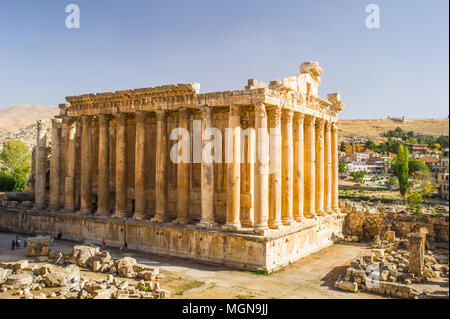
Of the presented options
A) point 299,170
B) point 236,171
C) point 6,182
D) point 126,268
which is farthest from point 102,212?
point 6,182

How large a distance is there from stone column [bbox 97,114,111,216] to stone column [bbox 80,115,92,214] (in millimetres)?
1361

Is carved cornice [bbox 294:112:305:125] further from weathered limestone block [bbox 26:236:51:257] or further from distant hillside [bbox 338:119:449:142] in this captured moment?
distant hillside [bbox 338:119:449:142]

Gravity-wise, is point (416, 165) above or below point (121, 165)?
below

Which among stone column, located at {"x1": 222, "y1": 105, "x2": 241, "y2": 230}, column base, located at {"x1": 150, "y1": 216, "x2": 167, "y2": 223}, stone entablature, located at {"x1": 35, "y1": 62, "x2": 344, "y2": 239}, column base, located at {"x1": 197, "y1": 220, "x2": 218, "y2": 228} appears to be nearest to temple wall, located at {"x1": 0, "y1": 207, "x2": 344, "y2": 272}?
column base, located at {"x1": 197, "y1": 220, "x2": 218, "y2": 228}

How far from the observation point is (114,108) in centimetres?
2456

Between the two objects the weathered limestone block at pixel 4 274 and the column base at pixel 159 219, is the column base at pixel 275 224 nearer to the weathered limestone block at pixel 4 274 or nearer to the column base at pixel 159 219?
the column base at pixel 159 219

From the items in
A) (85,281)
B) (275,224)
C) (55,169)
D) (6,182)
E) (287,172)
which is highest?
(55,169)

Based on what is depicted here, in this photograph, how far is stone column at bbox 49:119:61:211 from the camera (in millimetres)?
27609

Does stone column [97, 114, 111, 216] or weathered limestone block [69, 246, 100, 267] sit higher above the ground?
stone column [97, 114, 111, 216]

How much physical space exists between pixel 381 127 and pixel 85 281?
542 feet

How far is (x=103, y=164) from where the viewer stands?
25141 mm

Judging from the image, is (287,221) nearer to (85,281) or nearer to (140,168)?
(140,168)

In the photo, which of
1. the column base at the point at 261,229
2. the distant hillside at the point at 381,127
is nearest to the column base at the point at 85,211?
the column base at the point at 261,229

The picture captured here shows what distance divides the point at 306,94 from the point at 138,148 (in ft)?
36.6
